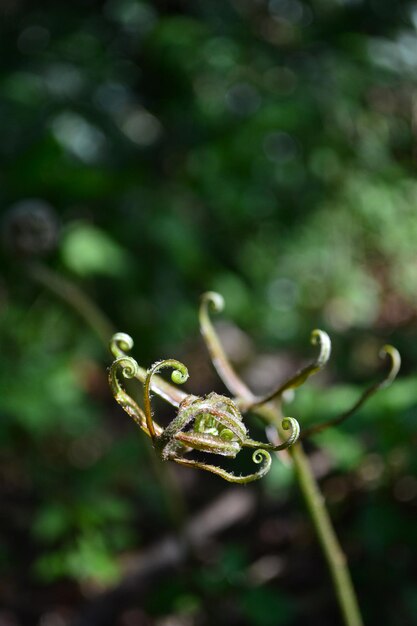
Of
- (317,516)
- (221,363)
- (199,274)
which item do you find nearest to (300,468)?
(317,516)

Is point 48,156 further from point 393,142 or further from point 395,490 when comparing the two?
point 393,142

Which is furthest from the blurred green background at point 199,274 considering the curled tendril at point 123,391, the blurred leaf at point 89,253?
the curled tendril at point 123,391

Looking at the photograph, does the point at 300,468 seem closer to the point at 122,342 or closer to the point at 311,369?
the point at 311,369

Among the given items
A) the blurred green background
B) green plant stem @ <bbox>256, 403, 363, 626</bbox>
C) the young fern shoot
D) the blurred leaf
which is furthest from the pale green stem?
the blurred leaf

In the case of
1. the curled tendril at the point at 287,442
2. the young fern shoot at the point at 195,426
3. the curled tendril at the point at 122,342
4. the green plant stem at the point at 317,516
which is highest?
the curled tendril at the point at 287,442

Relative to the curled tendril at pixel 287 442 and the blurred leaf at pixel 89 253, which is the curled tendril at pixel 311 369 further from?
the blurred leaf at pixel 89 253
